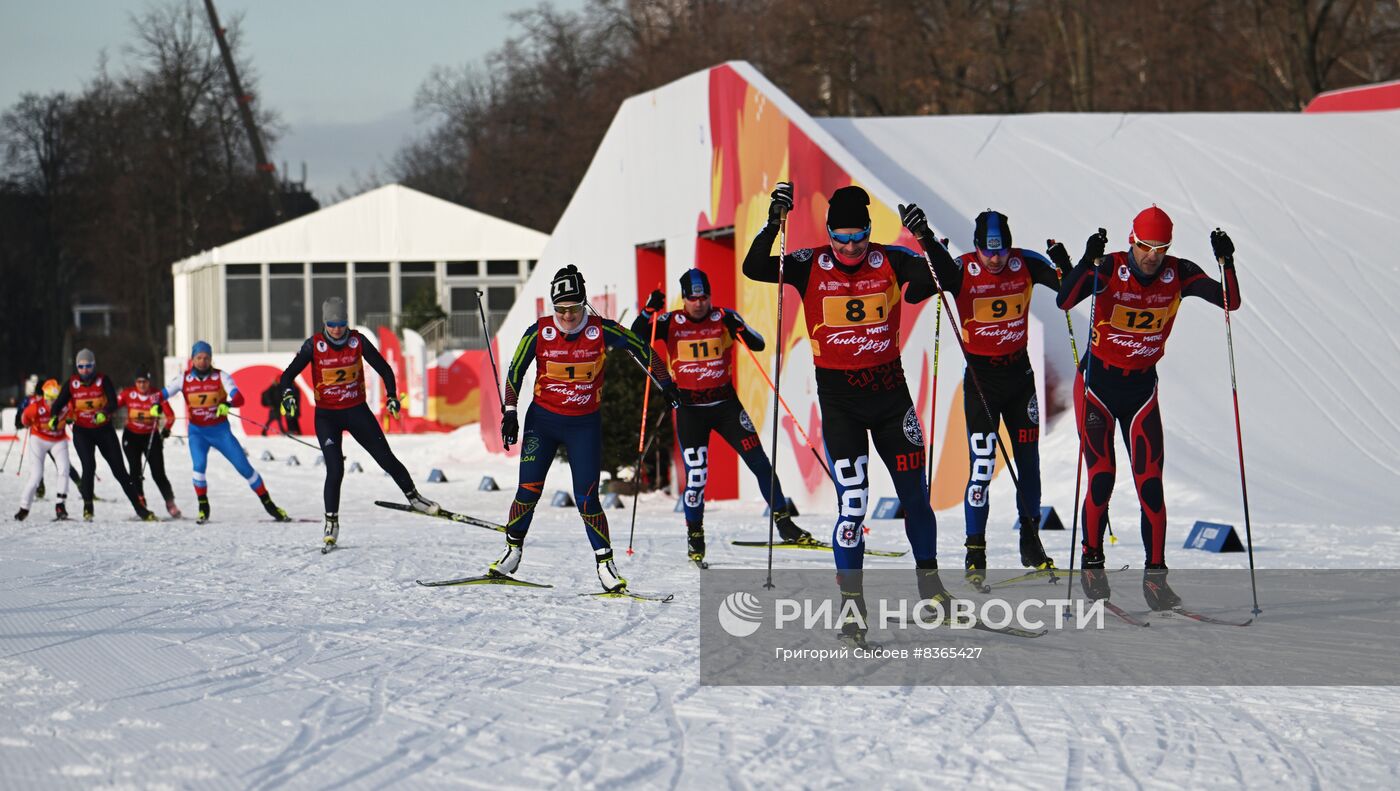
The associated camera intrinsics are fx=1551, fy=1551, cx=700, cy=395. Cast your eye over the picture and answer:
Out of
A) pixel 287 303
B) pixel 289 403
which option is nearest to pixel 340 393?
pixel 289 403

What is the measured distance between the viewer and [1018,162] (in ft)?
66.5

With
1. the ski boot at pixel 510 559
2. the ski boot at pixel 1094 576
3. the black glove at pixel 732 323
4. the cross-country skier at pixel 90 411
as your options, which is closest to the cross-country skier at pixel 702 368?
the black glove at pixel 732 323

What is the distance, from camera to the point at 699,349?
36.4 ft

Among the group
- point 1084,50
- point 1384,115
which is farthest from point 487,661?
point 1084,50

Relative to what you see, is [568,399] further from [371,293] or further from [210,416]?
[371,293]

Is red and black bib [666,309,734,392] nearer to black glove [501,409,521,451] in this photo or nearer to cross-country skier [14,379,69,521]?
black glove [501,409,521,451]

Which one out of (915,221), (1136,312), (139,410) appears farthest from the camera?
(139,410)

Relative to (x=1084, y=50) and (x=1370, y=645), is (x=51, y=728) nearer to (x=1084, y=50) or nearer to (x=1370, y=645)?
(x=1370, y=645)

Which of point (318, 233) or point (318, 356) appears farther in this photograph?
point (318, 233)

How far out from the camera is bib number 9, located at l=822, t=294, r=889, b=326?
6.98 metres

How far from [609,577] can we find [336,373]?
4397 mm

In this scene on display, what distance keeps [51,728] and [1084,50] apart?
28612 mm

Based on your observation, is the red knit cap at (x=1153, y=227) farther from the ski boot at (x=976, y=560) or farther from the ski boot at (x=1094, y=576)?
the ski boot at (x=976, y=560)

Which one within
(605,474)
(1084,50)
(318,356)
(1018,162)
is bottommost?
(605,474)
